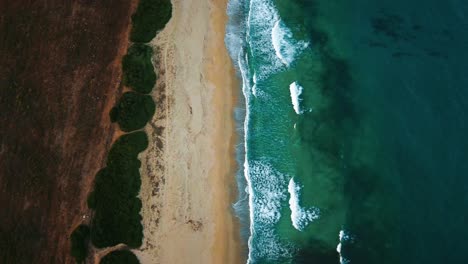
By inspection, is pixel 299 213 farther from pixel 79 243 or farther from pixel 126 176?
pixel 79 243

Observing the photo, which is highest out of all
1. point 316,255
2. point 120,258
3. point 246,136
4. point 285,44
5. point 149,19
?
point 149,19

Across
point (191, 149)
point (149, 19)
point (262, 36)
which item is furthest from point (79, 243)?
point (262, 36)

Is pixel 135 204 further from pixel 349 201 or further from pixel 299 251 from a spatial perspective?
pixel 349 201

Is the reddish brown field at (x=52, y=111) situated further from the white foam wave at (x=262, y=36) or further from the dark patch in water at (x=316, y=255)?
the dark patch in water at (x=316, y=255)

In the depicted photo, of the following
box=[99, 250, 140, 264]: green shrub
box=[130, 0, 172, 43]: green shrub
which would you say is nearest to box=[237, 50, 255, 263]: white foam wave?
box=[130, 0, 172, 43]: green shrub

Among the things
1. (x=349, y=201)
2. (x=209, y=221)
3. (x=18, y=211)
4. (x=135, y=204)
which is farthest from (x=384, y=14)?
(x=18, y=211)

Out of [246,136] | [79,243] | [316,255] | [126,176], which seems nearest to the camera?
[79,243]
